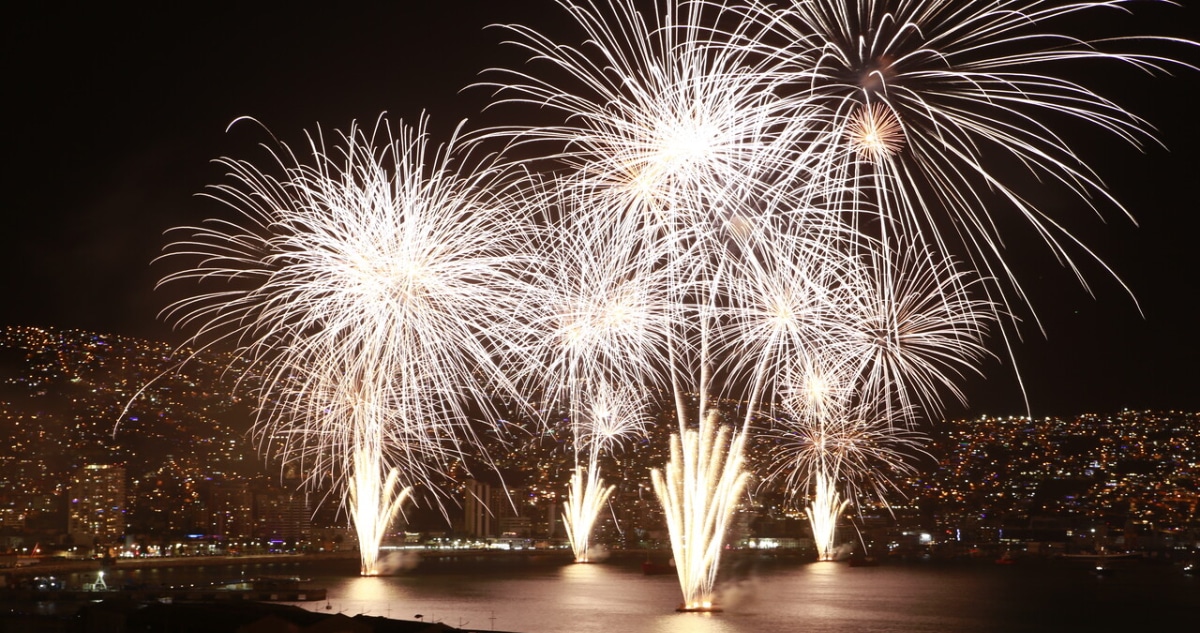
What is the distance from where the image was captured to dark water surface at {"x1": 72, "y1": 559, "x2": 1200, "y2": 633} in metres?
57.1

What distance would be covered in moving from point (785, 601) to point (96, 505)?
365 feet

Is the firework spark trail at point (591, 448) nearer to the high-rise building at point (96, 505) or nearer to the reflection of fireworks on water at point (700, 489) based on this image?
the reflection of fireworks on water at point (700, 489)

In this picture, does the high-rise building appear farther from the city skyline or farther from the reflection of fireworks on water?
the reflection of fireworks on water

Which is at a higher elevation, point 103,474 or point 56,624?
point 103,474

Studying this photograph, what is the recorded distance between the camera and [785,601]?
73438 mm

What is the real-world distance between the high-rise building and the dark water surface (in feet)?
178

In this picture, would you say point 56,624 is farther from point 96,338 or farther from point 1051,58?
point 96,338

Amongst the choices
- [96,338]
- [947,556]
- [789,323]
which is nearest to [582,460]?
[947,556]

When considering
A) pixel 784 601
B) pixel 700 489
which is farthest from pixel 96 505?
pixel 700 489

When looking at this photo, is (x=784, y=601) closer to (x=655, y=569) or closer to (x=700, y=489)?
(x=655, y=569)

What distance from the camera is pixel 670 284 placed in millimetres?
29359

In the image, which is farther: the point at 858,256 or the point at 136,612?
the point at 136,612

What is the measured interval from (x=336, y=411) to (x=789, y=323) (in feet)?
61.2

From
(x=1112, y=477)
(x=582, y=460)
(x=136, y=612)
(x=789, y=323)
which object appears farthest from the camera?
(x=1112, y=477)
